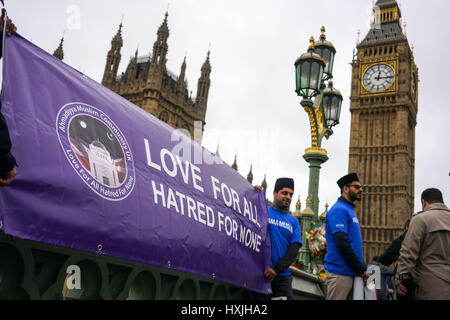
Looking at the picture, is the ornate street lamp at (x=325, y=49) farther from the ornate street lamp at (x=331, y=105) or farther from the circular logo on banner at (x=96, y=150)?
the circular logo on banner at (x=96, y=150)

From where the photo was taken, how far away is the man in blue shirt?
13.5 ft

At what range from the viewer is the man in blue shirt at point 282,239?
412 centimetres

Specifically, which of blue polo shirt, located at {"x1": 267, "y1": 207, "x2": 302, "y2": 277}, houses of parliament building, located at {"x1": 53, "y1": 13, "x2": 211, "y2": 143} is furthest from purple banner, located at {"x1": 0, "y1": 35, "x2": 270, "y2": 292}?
houses of parliament building, located at {"x1": 53, "y1": 13, "x2": 211, "y2": 143}

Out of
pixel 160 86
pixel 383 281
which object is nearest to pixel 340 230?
pixel 383 281

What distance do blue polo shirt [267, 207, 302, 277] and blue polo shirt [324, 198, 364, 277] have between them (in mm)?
352

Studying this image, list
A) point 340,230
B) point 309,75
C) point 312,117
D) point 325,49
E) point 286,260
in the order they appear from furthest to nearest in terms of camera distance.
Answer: point 325,49 < point 312,117 < point 309,75 < point 286,260 < point 340,230

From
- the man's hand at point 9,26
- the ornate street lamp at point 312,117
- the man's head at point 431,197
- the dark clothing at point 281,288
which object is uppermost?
the ornate street lamp at point 312,117

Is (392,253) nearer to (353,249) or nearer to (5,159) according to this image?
(353,249)

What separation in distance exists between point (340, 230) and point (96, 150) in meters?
2.36

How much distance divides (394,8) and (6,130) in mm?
68418

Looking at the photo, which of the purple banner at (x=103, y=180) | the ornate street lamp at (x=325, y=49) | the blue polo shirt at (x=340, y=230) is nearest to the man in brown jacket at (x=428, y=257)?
the blue polo shirt at (x=340, y=230)

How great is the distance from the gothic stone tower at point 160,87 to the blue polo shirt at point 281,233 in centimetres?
3725

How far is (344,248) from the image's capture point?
3.84m

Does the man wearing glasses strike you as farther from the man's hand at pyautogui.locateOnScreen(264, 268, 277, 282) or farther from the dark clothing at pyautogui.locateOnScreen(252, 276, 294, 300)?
the man's hand at pyautogui.locateOnScreen(264, 268, 277, 282)
